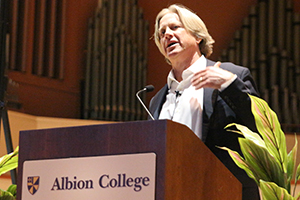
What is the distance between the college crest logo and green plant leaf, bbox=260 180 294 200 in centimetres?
69

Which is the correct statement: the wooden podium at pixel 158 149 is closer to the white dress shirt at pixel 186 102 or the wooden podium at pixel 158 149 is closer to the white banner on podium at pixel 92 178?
the white banner on podium at pixel 92 178

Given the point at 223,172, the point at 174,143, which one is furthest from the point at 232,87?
the point at 174,143

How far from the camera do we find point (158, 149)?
4.00 feet

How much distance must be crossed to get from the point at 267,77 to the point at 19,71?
2547 mm

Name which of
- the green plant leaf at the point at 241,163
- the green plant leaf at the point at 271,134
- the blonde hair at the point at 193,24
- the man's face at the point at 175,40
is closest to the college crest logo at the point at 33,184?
the green plant leaf at the point at 241,163

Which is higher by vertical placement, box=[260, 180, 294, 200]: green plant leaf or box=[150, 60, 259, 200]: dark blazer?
box=[150, 60, 259, 200]: dark blazer

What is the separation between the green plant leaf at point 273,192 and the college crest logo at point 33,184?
0.69m

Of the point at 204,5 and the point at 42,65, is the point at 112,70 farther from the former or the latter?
the point at 204,5

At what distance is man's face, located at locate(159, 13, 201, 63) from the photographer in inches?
87.4

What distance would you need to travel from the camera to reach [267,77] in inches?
203

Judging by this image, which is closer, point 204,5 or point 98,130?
point 98,130

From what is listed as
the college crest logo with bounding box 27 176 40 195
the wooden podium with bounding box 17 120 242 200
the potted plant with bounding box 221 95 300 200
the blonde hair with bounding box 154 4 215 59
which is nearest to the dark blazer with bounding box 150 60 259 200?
the potted plant with bounding box 221 95 300 200

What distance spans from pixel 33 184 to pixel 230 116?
0.90 meters

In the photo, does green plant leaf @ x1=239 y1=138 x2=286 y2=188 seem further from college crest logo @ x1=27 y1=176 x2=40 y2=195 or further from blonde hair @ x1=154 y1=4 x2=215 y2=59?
blonde hair @ x1=154 y1=4 x2=215 y2=59
